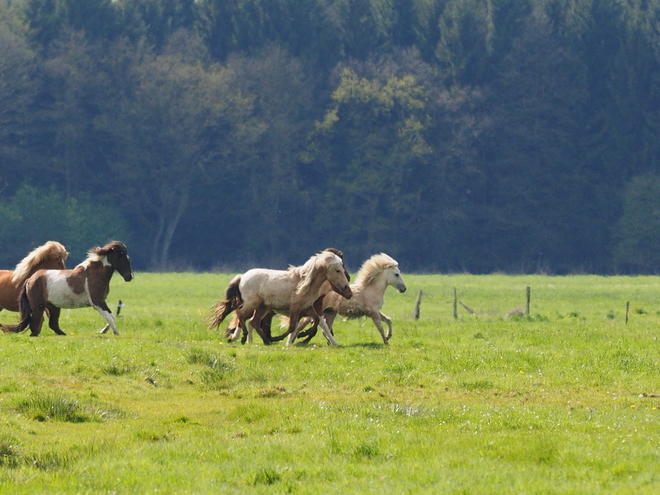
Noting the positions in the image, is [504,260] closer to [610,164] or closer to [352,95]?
[610,164]

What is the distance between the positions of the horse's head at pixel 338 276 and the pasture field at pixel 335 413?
103 cm

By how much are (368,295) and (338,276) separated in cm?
120

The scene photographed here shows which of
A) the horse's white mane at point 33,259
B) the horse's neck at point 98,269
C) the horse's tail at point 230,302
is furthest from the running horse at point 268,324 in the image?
the horse's white mane at point 33,259

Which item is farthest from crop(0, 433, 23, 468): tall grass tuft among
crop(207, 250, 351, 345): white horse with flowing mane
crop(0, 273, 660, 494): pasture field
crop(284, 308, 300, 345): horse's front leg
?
crop(284, 308, 300, 345): horse's front leg

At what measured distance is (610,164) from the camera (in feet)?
262

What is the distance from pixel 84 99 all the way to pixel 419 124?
69.3ft

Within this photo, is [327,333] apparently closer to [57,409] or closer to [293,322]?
[293,322]

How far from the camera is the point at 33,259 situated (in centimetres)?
2369

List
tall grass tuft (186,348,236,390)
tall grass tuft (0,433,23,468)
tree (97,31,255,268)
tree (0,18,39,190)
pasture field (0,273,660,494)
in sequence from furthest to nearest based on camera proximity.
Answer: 1. tree (97,31,255,268)
2. tree (0,18,39,190)
3. tall grass tuft (186,348,236,390)
4. tall grass tuft (0,433,23,468)
5. pasture field (0,273,660,494)

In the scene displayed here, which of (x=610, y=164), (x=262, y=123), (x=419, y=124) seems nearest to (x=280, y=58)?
(x=262, y=123)

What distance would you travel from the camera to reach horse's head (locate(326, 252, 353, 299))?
71.5ft

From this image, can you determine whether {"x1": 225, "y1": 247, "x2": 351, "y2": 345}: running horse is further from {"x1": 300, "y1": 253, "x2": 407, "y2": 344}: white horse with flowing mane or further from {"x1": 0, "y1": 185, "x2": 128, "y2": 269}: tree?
{"x1": 0, "y1": 185, "x2": 128, "y2": 269}: tree

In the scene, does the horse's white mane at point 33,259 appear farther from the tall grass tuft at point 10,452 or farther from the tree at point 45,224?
the tree at point 45,224

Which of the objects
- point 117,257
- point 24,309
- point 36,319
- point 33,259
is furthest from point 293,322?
point 33,259
